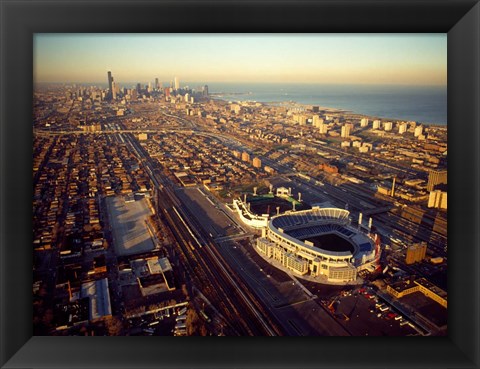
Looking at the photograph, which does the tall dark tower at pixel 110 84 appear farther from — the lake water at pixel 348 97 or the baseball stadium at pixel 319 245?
the baseball stadium at pixel 319 245

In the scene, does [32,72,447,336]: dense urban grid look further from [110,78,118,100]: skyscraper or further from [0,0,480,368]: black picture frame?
[0,0,480,368]: black picture frame

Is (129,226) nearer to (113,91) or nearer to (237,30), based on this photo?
(113,91)

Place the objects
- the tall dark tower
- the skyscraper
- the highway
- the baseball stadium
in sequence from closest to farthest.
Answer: the highway
the tall dark tower
the skyscraper
the baseball stadium

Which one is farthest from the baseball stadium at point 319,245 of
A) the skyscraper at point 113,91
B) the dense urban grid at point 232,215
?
the skyscraper at point 113,91

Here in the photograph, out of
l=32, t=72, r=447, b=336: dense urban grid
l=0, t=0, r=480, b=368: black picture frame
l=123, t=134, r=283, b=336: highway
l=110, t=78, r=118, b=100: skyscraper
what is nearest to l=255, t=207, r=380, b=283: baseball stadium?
l=32, t=72, r=447, b=336: dense urban grid

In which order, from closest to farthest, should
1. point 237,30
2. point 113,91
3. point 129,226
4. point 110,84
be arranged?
point 237,30, point 110,84, point 113,91, point 129,226

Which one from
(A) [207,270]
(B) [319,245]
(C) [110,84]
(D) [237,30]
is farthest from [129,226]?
(D) [237,30]
